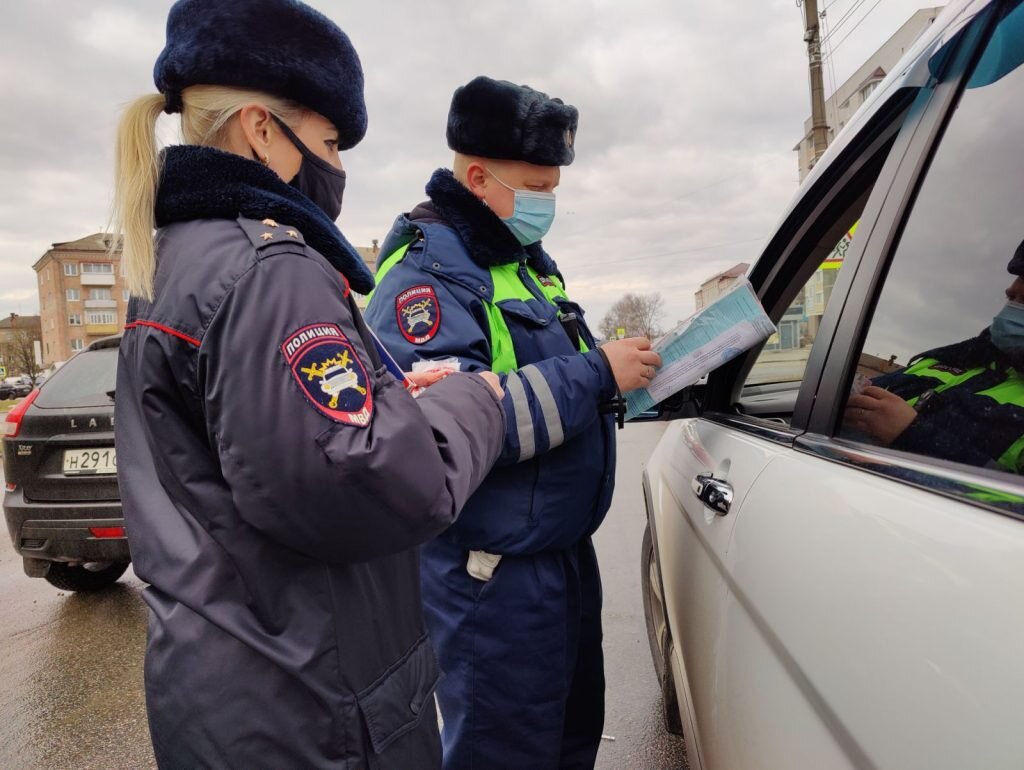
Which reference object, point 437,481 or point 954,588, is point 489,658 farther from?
point 954,588

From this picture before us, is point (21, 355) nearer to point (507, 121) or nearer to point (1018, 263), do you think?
point (507, 121)

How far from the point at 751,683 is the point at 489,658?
28.9 inches

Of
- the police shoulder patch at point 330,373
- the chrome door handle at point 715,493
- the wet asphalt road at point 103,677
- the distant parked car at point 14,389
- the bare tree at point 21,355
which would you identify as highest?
the bare tree at point 21,355

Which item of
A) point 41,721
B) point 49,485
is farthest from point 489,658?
point 49,485

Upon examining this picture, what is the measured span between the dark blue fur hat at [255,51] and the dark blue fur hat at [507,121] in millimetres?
765

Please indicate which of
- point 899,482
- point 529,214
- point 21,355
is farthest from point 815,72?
point 21,355

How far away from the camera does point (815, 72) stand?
13.4 m

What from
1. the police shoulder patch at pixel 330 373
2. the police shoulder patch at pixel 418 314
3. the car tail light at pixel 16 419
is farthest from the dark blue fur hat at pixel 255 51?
the car tail light at pixel 16 419

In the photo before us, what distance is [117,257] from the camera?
4.13 ft

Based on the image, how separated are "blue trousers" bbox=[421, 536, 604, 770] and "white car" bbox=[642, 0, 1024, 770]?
0.39 metres

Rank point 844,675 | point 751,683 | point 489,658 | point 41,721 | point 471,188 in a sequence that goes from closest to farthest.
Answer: point 844,675 → point 751,683 → point 489,658 → point 471,188 → point 41,721

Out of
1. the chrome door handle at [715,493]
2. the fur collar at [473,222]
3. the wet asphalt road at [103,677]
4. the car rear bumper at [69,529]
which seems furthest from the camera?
the car rear bumper at [69,529]

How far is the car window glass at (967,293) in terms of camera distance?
88 centimetres

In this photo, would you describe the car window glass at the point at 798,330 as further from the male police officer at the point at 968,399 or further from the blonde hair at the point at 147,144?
the blonde hair at the point at 147,144
